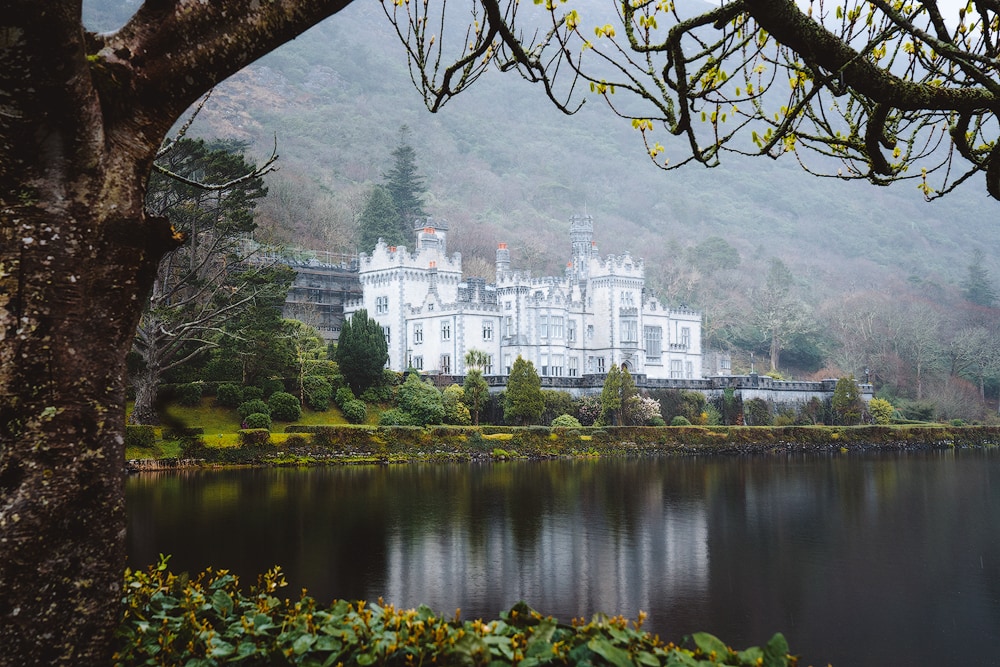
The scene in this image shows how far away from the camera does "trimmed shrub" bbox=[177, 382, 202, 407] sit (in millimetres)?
41562

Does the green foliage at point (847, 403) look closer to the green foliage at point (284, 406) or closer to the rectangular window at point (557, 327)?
the rectangular window at point (557, 327)

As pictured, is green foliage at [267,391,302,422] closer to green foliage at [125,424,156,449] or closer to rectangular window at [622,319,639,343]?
green foliage at [125,424,156,449]

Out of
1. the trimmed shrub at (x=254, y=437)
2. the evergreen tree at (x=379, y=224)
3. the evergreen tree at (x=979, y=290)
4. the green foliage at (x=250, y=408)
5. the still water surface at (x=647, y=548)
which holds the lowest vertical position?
the still water surface at (x=647, y=548)

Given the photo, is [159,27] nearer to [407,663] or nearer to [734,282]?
[407,663]

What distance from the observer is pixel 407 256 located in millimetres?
61688

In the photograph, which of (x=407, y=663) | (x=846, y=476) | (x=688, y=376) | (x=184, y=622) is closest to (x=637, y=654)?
(x=407, y=663)

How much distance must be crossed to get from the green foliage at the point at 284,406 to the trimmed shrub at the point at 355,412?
9.59 feet

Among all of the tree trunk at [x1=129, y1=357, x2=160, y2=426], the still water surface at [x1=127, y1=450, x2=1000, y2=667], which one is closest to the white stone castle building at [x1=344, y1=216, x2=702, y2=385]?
the tree trunk at [x1=129, y1=357, x2=160, y2=426]

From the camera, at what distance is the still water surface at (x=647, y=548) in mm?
10734

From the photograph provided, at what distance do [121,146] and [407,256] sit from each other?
56340 millimetres

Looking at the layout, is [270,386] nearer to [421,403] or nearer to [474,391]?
[421,403]

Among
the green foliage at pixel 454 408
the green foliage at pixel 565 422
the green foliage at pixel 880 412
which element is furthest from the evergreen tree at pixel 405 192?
the green foliage at pixel 880 412

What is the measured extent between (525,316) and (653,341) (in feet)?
38.6

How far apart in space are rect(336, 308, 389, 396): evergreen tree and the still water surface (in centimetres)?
1894
